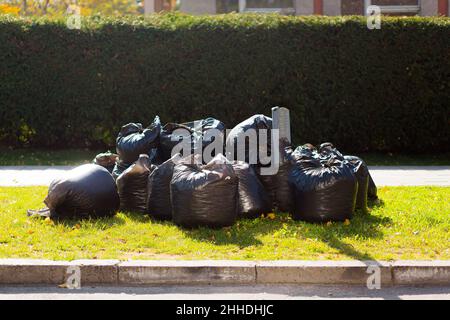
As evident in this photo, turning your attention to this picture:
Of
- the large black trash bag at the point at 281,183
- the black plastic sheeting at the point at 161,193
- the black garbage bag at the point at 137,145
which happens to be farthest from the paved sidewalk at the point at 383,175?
the black plastic sheeting at the point at 161,193

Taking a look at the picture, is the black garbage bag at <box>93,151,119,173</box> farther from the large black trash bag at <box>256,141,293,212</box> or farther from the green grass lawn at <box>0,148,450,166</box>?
the green grass lawn at <box>0,148,450,166</box>

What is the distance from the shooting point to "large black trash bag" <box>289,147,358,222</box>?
23.5 ft

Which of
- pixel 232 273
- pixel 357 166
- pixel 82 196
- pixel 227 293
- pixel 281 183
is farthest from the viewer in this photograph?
pixel 357 166

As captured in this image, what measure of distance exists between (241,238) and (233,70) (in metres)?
7.07

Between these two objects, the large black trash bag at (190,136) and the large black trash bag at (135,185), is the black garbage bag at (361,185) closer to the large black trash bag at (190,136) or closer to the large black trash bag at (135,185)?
the large black trash bag at (190,136)

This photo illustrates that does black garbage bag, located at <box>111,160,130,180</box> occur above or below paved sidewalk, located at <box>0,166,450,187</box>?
above

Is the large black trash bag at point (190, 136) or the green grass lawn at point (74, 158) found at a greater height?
the large black trash bag at point (190, 136)

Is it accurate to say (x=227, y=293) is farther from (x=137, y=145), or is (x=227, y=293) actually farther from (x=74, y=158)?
(x=74, y=158)

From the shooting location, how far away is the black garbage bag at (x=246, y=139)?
7.84 metres

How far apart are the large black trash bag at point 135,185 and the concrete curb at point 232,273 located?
1980 mm

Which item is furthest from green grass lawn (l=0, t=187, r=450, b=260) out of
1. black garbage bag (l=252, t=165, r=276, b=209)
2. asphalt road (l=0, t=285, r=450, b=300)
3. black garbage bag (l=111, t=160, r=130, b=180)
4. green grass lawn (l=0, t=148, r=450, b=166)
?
green grass lawn (l=0, t=148, r=450, b=166)

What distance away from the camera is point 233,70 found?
1340 centimetres

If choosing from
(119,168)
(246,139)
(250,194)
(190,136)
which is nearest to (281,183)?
(250,194)

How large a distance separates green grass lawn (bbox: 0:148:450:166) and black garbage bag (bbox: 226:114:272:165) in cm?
511
